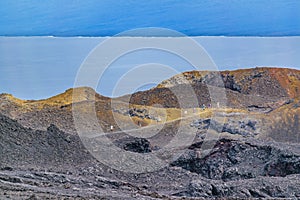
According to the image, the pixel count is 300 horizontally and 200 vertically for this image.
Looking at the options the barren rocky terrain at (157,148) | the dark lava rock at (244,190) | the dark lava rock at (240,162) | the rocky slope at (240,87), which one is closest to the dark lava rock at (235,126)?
the barren rocky terrain at (157,148)

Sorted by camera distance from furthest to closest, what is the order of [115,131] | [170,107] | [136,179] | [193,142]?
[170,107]
[115,131]
[193,142]
[136,179]

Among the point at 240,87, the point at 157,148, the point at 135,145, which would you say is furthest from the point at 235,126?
the point at 240,87

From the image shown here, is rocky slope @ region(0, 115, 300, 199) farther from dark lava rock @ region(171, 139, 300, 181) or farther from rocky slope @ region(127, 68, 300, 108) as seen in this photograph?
rocky slope @ region(127, 68, 300, 108)

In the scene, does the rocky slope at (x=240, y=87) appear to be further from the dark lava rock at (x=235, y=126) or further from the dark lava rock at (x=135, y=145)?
the dark lava rock at (x=135, y=145)

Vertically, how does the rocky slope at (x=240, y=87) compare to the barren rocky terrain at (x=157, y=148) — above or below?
above

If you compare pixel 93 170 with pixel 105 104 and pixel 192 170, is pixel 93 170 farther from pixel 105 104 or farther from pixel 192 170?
pixel 105 104

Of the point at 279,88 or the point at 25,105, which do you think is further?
the point at 279,88

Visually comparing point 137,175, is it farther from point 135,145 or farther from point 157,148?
point 157,148

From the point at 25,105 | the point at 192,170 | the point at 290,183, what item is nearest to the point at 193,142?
the point at 192,170
